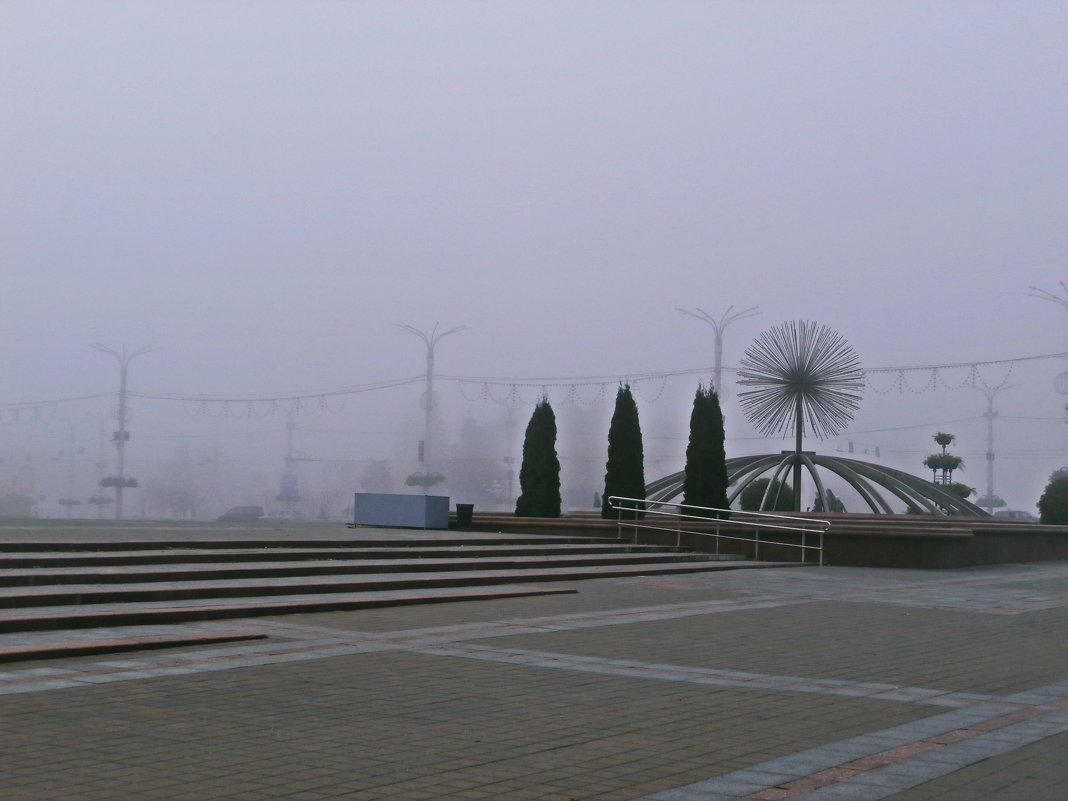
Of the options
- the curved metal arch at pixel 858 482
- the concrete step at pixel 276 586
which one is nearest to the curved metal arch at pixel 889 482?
the curved metal arch at pixel 858 482

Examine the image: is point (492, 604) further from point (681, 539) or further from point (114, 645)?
point (681, 539)

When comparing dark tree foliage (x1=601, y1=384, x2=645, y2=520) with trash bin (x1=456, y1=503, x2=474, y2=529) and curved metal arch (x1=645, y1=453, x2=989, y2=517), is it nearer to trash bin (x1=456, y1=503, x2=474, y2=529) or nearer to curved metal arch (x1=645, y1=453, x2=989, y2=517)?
trash bin (x1=456, y1=503, x2=474, y2=529)

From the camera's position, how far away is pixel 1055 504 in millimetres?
40000

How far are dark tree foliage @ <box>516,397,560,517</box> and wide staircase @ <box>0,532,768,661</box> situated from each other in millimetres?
7796

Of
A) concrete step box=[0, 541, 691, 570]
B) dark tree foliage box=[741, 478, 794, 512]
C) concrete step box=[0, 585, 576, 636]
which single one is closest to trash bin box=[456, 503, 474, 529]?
concrete step box=[0, 541, 691, 570]

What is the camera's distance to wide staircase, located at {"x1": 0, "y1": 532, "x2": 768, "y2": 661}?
10438 millimetres

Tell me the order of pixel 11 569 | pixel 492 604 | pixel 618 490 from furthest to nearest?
pixel 618 490
pixel 492 604
pixel 11 569

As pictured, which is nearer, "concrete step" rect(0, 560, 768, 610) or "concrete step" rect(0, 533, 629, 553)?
"concrete step" rect(0, 560, 768, 610)

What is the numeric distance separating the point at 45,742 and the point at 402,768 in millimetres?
1952

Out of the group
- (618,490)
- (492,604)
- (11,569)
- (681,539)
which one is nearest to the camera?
(11,569)

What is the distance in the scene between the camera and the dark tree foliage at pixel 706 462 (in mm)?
27750

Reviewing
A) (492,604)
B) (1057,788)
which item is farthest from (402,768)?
(492,604)

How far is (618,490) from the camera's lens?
2800cm

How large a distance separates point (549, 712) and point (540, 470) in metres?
21.2
